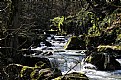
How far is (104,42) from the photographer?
73.4 ft

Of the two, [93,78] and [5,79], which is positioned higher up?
[5,79]

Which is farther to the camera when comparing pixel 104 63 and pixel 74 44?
pixel 74 44

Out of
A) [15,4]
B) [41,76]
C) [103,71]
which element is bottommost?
[103,71]

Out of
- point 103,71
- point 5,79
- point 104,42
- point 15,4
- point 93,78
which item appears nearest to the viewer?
point 5,79

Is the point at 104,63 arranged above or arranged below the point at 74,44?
below

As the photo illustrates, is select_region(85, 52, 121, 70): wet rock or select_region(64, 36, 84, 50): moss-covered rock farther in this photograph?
select_region(64, 36, 84, 50): moss-covered rock

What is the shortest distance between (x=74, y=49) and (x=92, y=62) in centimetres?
795

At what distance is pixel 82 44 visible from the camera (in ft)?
75.5

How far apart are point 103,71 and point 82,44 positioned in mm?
8960

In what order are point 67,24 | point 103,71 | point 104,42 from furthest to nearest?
point 67,24 < point 104,42 < point 103,71

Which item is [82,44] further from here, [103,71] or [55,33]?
[55,33]

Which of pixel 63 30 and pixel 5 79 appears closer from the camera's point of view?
pixel 5 79

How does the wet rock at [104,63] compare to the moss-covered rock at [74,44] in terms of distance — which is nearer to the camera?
the wet rock at [104,63]

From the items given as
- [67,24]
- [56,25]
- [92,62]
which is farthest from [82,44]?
[56,25]
